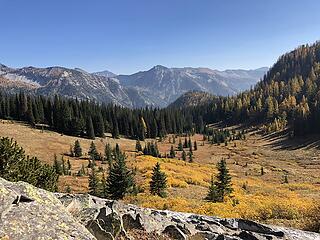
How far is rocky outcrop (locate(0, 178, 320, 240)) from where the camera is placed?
978 cm

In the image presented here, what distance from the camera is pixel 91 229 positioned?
12.0m

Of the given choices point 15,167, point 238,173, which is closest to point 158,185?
point 15,167

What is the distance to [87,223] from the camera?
1260 cm

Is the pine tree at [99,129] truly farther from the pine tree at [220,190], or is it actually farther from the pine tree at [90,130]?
the pine tree at [220,190]

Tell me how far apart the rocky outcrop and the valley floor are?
597 centimetres

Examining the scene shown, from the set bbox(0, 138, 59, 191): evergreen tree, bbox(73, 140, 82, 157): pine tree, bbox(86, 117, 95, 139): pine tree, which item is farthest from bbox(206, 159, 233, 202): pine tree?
bbox(86, 117, 95, 139): pine tree

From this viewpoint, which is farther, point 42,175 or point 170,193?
point 170,193

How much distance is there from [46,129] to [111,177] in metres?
91.4

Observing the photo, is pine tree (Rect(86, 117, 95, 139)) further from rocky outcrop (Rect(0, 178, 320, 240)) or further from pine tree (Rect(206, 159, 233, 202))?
rocky outcrop (Rect(0, 178, 320, 240))

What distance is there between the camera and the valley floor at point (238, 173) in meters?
26.4

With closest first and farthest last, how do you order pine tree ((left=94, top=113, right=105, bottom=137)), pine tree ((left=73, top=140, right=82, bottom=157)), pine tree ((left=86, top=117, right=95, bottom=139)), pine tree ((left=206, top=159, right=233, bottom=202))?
pine tree ((left=206, top=159, right=233, bottom=202)) < pine tree ((left=73, top=140, right=82, bottom=157)) < pine tree ((left=86, top=117, right=95, bottom=139)) < pine tree ((left=94, top=113, right=105, bottom=137))

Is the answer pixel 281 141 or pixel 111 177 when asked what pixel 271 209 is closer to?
pixel 111 177

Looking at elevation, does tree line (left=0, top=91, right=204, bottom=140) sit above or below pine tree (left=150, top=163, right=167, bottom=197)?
above

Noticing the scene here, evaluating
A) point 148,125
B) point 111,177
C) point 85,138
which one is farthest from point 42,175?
point 148,125
